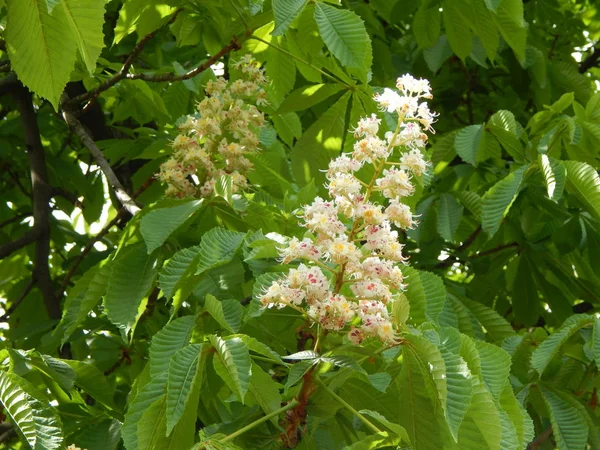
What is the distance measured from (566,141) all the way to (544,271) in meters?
0.82

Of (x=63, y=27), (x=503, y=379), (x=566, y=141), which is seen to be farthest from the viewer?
(x=566, y=141)

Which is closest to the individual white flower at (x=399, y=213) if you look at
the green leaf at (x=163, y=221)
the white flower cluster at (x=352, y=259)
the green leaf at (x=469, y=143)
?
the white flower cluster at (x=352, y=259)

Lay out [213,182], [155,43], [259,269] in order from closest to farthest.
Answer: [259,269]
[213,182]
[155,43]

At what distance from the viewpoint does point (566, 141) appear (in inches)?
119

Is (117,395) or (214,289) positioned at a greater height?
(214,289)

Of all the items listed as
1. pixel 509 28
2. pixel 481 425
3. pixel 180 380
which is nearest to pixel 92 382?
pixel 180 380

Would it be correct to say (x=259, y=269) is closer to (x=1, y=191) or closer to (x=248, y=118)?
(x=248, y=118)

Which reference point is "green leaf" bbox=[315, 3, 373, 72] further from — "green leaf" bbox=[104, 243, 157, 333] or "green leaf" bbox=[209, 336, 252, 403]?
"green leaf" bbox=[209, 336, 252, 403]

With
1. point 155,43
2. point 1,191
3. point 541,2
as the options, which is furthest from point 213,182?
point 541,2

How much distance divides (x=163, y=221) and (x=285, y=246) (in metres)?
0.35

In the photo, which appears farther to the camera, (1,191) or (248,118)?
(1,191)

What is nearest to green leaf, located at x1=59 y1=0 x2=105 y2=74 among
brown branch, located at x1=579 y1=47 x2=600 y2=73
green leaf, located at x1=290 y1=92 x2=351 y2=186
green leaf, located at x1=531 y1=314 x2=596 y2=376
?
green leaf, located at x1=290 y1=92 x2=351 y2=186

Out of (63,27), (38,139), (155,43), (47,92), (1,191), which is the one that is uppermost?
(63,27)

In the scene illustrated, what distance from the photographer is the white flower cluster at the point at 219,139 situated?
252cm
